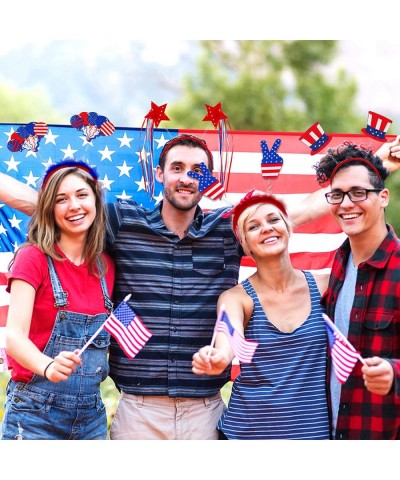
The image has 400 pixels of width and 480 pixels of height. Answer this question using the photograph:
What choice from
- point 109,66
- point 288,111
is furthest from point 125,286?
point 109,66

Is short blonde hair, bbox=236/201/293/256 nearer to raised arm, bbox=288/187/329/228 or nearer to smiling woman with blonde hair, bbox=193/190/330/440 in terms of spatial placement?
smiling woman with blonde hair, bbox=193/190/330/440

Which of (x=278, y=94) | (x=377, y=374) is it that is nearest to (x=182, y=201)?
(x=377, y=374)

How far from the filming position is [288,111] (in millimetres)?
16344

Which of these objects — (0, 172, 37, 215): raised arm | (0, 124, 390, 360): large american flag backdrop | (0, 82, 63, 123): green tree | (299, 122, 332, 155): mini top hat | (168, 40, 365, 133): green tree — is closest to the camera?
(0, 172, 37, 215): raised arm

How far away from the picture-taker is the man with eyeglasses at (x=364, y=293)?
398 centimetres

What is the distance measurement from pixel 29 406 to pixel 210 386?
98 centimetres

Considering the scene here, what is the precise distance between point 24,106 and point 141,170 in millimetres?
24564

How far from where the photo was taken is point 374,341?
397 centimetres

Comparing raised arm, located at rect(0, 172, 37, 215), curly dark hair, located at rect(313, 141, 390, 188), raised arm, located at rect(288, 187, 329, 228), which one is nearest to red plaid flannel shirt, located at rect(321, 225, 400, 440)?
curly dark hair, located at rect(313, 141, 390, 188)

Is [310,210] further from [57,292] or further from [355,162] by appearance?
[57,292]

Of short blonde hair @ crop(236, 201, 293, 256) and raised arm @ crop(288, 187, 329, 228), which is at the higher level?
raised arm @ crop(288, 187, 329, 228)

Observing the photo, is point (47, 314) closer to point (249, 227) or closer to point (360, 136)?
point (249, 227)

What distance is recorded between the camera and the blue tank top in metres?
4.06

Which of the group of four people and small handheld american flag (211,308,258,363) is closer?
small handheld american flag (211,308,258,363)
